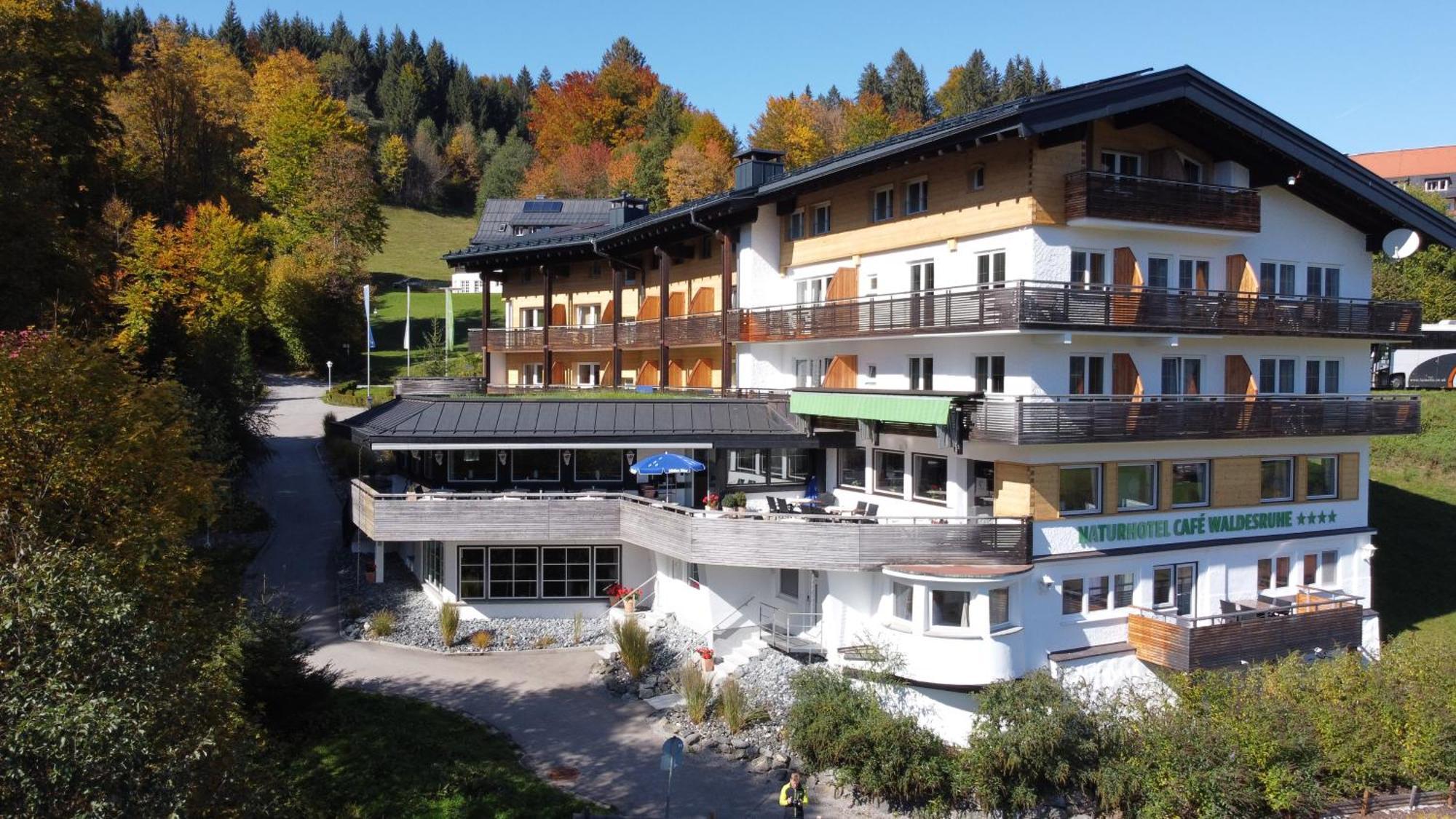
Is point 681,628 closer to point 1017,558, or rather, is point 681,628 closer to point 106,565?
point 1017,558

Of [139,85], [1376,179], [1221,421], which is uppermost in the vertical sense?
[139,85]

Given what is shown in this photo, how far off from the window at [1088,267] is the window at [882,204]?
5679 millimetres

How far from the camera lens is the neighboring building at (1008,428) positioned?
23344 mm

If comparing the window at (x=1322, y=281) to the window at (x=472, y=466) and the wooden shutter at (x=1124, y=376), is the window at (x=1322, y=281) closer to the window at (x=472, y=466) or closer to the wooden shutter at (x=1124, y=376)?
the wooden shutter at (x=1124, y=376)

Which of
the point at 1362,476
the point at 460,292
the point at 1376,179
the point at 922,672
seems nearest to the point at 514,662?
the point at 922,672

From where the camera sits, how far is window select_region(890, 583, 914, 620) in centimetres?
2309

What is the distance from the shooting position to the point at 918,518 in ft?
74.1

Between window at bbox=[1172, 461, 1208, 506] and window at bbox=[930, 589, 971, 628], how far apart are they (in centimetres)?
731

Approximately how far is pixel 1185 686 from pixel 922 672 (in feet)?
20.4

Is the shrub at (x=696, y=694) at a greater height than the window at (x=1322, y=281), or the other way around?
the window at (x=1322, y=281)

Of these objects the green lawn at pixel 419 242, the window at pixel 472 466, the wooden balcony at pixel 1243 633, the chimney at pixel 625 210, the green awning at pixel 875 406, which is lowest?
the wooden balcony at pixel 1243 633

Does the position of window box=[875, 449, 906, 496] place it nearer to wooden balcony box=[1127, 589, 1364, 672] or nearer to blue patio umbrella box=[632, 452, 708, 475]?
blue patio umbrella box=[632, 452, 708, 475]

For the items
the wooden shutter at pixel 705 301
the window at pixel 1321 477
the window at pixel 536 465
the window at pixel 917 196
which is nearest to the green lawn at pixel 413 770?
the window at pixel 536 465

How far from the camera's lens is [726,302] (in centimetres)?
3316
